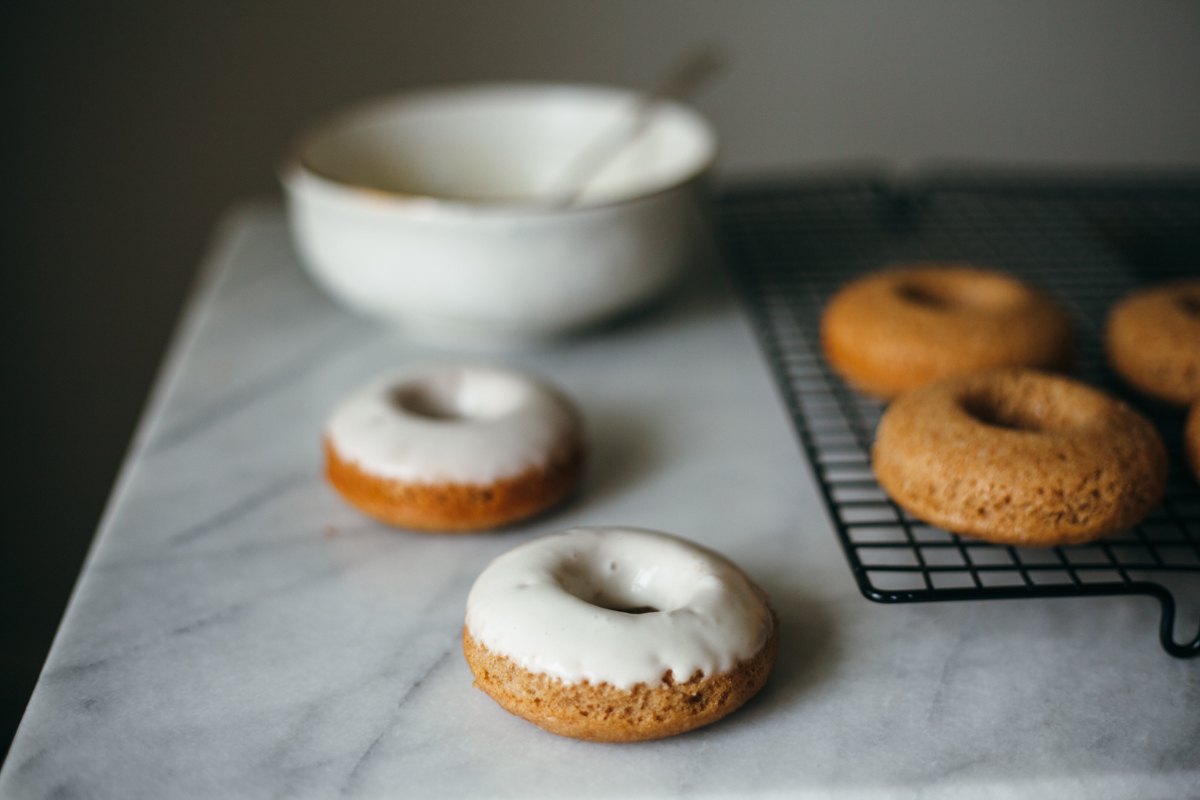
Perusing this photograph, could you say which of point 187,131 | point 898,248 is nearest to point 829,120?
point 898,248

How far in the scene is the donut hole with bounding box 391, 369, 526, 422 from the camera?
1.00 meters

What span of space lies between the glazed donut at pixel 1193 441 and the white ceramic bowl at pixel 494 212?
1.96 ft

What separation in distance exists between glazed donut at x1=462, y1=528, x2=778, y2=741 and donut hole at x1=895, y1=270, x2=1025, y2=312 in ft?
1.93

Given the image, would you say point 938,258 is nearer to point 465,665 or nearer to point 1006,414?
point 1006,414

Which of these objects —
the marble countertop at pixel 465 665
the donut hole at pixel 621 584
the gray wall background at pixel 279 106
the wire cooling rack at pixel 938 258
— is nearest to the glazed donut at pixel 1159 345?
the wire cooling rack at pixel 938 258

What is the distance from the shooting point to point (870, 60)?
2.17m

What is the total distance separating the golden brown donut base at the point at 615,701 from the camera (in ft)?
2.09

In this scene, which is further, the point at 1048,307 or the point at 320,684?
the point at 1048,307

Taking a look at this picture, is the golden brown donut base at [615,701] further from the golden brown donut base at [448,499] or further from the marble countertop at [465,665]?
the golden brown donut base at [448,499]

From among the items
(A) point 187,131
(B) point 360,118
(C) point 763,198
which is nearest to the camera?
(B) point 360,118

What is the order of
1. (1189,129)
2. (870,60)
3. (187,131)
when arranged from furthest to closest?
(1189,129)
(870,60)
(187,131)

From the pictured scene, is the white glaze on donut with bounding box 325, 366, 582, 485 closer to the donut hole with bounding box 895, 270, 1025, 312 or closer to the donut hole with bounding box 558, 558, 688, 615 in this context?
the donut hole with bounding box 558, 558, 688, 615

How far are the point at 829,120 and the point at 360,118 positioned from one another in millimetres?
1231

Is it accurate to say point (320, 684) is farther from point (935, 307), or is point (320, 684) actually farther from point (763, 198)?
point (763, 198)
